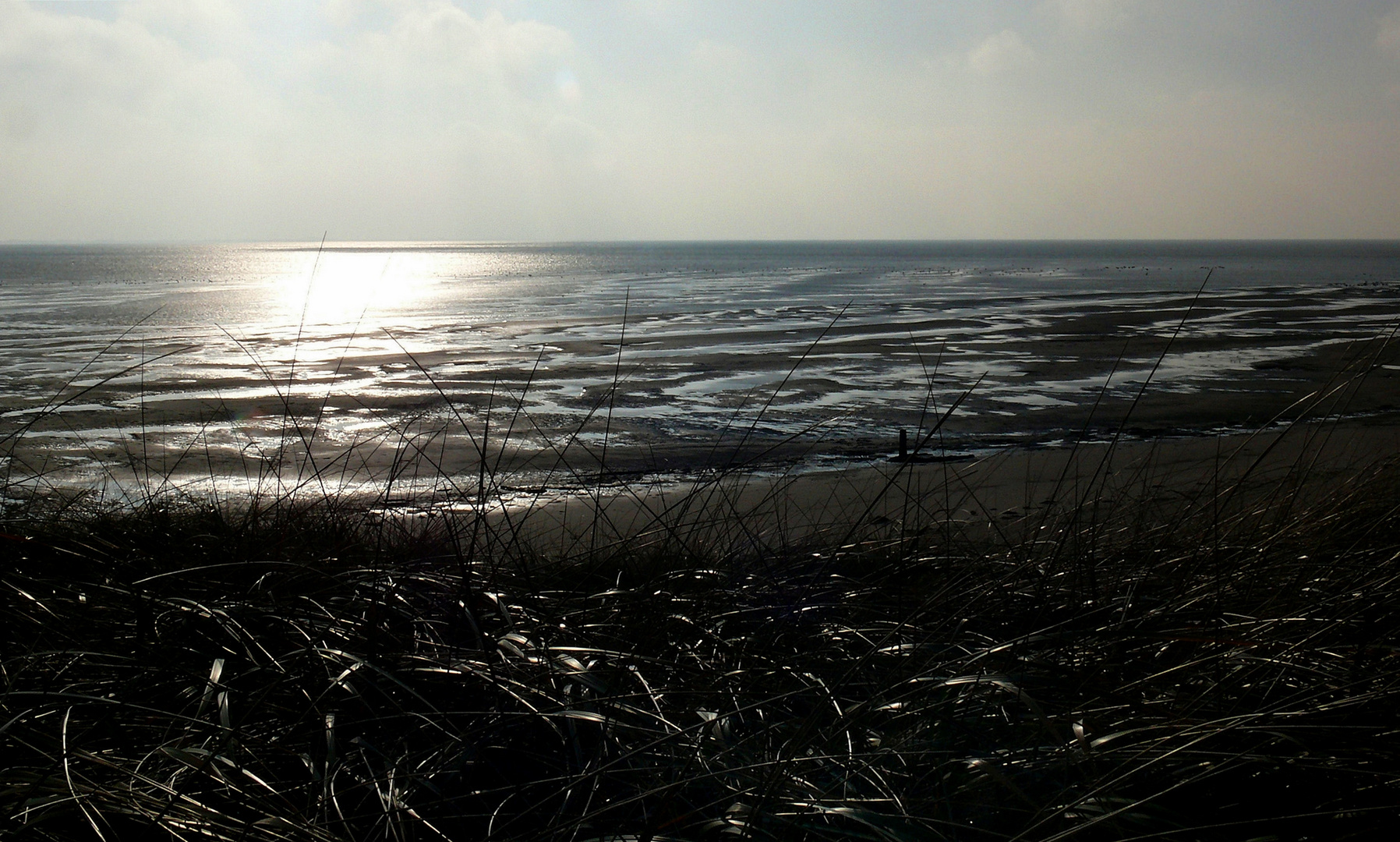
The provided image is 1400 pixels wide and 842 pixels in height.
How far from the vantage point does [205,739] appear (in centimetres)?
179

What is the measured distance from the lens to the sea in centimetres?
727

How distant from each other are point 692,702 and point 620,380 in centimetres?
1514

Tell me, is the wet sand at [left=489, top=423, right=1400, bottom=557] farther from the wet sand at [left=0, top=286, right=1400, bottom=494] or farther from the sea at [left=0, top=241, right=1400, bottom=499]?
the wet sand at [left=0, top=286, right=1400, bottom=494]

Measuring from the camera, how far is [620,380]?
17.0 meters

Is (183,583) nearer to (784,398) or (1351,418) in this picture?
(784,398)

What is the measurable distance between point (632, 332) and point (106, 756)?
23.8 metres

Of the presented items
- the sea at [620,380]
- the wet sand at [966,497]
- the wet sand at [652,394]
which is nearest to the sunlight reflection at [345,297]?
the sea at [620,380]

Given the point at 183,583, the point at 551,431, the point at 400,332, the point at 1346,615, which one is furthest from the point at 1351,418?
the point at 400,332

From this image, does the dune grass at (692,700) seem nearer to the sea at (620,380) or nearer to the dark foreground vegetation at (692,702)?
the dark foreground vegetation at (692,702)

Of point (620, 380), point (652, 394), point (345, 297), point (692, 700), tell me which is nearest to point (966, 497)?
point (692, 700)

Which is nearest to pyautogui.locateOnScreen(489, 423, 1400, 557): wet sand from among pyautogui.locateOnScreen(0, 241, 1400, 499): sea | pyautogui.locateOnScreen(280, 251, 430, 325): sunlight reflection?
pyautogui.locateOnScreen(0, 241, 1400, 499): sea

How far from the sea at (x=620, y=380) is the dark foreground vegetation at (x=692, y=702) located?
526 millimetres

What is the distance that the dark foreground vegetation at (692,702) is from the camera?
5.20ft

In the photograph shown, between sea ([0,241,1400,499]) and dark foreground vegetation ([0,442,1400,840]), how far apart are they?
0.53 metres
